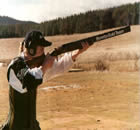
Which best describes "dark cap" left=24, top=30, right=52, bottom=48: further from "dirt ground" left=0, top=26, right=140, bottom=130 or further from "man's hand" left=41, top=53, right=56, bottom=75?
"dirt ground" left=0, top=26, right=140, bottom=130

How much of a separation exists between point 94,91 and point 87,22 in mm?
1741

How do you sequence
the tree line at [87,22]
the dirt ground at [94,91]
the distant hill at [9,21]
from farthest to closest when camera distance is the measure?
the dirt ground at [94,91] < the tree line at [87,22] < the distant hill at [9,21]

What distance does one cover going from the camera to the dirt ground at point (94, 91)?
234 inches

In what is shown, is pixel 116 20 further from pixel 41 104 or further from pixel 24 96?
pixel 24 96

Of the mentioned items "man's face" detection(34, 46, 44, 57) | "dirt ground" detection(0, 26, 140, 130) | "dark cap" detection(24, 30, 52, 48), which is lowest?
"dirt ground" detection(0, 26, 140, 130)

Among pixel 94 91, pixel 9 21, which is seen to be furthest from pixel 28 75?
pixel 94 91

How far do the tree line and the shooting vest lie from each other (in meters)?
2.79

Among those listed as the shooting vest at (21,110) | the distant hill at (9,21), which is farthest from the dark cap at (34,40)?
the distant hill at (9,21)

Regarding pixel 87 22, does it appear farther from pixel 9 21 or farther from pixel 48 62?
pixel 48 62

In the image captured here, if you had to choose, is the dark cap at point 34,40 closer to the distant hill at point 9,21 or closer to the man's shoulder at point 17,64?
the man's shoulder at point 17,64

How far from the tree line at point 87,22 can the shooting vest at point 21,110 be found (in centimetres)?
279

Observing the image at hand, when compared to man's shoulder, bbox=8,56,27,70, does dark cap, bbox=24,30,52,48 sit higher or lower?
higher

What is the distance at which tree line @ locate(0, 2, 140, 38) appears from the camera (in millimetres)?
5777

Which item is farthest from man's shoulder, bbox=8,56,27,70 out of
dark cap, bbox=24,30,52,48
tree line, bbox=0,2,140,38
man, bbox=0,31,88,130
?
tree line, bbox=0,2,140,38
